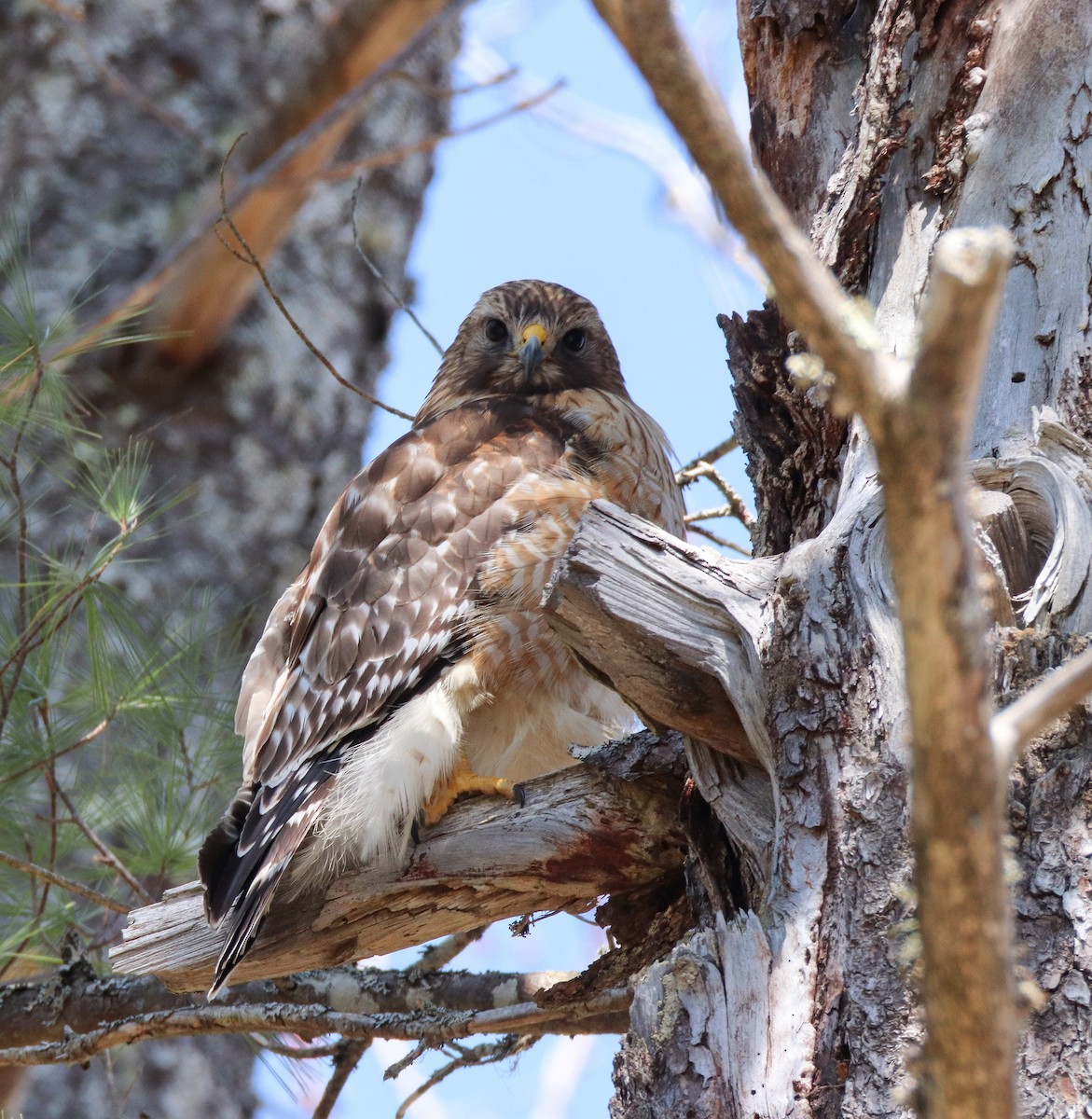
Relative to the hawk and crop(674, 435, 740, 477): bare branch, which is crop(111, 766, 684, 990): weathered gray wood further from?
crop(674, 435, 740, 477): bare branch

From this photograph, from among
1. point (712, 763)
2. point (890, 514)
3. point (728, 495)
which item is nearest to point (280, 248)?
point (728, 495)

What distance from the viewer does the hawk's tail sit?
2324mm

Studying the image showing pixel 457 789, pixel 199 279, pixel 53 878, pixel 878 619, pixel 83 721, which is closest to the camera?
pixel 878 619

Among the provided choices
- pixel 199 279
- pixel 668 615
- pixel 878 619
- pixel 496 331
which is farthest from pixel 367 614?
pixel 199 279

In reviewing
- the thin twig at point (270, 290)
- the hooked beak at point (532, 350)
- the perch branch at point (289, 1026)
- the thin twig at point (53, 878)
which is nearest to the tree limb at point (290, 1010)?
the perch branch at point (289, 1026)

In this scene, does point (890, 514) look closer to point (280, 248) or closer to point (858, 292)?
point (858, 292)

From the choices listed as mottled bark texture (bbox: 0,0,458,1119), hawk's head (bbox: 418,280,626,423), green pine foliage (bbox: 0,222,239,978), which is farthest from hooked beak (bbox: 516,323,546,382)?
mottled bark texture (bbox: 0,0,458,1119)

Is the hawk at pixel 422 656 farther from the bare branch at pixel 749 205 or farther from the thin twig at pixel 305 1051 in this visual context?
the bare branch at pixel 749 205

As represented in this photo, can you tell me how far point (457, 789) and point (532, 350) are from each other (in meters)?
1.48

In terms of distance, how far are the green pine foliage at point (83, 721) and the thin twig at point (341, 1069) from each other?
22.3 inches

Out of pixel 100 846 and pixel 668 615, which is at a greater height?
pixel 668 615

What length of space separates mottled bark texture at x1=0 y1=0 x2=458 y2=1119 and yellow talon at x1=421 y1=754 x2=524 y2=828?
1951 mm

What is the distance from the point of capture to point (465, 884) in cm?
245

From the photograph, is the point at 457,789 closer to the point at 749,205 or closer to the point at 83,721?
the point at 83,721
